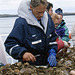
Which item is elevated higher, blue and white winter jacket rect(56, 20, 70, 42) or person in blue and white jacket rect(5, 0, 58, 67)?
person in blue and white jacket rect(5, 0, 58, 67)

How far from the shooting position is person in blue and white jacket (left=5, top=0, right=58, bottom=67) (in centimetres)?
194

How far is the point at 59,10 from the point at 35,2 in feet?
9.97

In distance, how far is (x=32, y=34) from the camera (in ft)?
6.79

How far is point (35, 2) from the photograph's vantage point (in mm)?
2000

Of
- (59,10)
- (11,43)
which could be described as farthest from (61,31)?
(11,43)

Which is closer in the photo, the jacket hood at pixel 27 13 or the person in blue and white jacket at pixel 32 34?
the person in blue and white jacket at pixel 32 34

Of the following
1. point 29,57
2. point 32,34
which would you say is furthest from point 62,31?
point 29,57

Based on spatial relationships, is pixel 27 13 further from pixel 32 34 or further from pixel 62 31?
pixel 62 31

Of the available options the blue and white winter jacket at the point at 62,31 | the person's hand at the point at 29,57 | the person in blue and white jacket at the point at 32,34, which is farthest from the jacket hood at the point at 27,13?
the blue and white winter jacket at the point at 62,31

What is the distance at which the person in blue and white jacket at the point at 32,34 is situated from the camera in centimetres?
194

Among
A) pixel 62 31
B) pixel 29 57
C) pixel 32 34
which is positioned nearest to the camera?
pixel 29 57

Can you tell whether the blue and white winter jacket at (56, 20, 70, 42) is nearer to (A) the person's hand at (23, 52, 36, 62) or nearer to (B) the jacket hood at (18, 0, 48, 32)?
(B) the jacket hood at (18, 0, 48, 32)

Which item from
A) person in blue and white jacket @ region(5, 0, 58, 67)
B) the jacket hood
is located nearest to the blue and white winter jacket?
person in blue and white jacket @ region(5, 0, 58, 67)

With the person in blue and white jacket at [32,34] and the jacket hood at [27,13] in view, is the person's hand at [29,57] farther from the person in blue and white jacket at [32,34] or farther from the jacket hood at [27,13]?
the jacket hood at [27,13]
